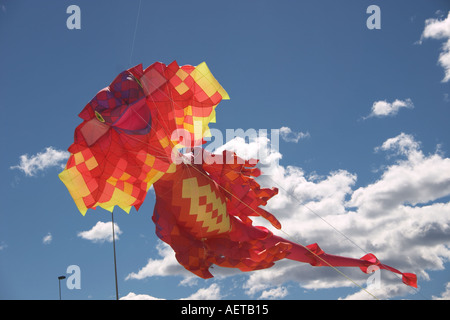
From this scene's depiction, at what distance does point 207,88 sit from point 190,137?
89 cm

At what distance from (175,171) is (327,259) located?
3838 mm

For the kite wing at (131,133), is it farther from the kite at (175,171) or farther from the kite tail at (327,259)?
the kite tail at (327,259)

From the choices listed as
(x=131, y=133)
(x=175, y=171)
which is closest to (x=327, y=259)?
(x=175, y=171)

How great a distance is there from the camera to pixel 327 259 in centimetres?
877

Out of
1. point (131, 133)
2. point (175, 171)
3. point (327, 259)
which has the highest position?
point (131, 133)

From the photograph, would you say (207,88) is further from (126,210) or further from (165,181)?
(126,210)

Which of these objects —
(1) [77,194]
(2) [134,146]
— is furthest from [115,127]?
(1) [77,194]

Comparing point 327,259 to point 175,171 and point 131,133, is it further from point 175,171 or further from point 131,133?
point 131,133

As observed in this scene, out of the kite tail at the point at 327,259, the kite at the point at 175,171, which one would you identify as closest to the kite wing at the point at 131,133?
the kite at the point at 175,171

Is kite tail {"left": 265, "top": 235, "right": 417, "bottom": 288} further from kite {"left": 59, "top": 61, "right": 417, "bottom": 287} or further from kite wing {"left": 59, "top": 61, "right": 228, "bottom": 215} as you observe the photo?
kite wing {"left": 59, "top": 61, "right": 228, "bottom": 215}

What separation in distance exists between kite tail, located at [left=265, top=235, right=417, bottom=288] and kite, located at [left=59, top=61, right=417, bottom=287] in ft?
0.15

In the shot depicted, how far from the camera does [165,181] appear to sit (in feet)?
23.2

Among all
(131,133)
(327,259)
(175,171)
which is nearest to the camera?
(131,133)
